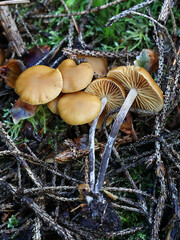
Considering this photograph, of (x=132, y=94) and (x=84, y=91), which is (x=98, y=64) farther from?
(x=132, y=94)

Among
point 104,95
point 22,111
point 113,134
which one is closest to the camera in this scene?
point 113,134

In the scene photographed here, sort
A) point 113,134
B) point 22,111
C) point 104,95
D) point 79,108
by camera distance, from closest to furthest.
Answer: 1. point 79,108
2. point 113,134
3. point 22,111
4. point 104,95

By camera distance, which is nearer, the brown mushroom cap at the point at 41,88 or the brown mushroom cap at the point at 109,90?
the brown mushroom cap at the point at 41,88

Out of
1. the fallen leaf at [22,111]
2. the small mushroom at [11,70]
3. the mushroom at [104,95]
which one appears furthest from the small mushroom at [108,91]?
the small mushroom at [11,70]

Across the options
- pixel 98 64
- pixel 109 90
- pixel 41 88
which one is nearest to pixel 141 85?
pixel 109 90

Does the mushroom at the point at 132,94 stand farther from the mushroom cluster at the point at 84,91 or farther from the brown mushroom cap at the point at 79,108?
the brown mushroom cap at the point at 79,108

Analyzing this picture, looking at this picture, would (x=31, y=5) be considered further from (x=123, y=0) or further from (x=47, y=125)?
(x=47, y=125)

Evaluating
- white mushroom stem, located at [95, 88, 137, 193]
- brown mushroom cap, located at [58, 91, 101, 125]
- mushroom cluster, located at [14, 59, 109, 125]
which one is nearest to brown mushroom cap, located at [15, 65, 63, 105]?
mushroom cluster, located at [14, 59, 109, 125]

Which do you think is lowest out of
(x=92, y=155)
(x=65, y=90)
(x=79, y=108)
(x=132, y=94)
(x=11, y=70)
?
(x=92, y=155)
